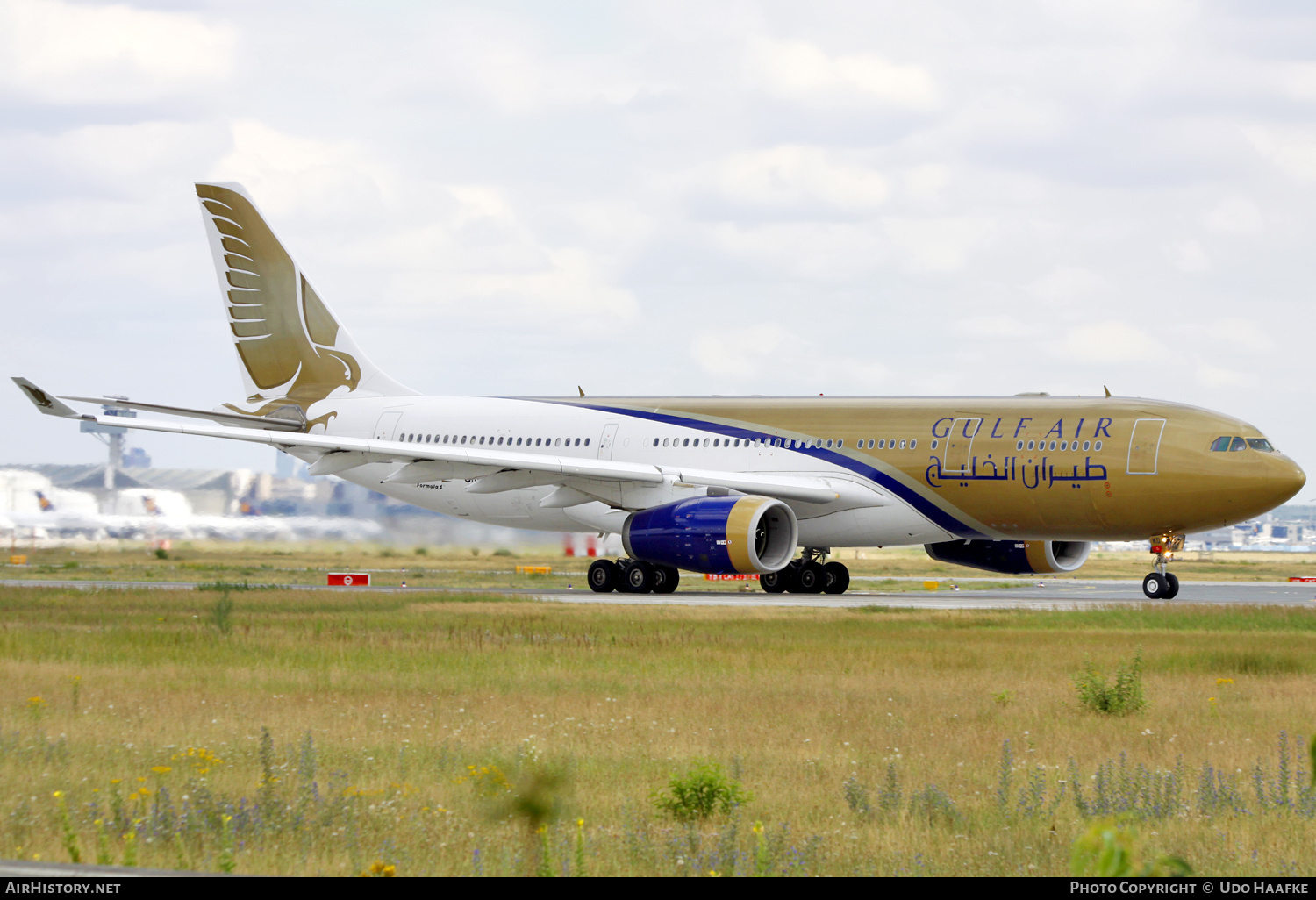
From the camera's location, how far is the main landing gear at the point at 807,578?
3088 centimetres

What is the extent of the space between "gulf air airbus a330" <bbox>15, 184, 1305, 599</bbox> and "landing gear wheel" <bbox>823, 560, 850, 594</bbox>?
40 mm

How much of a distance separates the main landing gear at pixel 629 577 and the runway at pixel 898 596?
0.17m

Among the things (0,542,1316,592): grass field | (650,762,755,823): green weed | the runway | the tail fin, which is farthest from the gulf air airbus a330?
(650,762,755,823): green weed

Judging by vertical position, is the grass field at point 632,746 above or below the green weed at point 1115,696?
below

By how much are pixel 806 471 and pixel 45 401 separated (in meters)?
13.8

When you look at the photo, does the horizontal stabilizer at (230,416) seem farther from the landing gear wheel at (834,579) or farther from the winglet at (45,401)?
the landing gear wheel at (834,579)

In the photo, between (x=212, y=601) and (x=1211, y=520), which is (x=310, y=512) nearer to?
(x=212, y=601)

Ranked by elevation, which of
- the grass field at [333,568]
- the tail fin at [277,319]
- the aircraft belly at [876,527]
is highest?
the tail fin at [277,319]

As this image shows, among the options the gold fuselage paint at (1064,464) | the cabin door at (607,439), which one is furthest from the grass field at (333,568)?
the gold fuselage paint at (1064,464)

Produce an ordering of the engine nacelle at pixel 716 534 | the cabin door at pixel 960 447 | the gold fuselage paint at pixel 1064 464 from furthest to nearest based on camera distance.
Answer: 1. the cabin door at pixel 960 447
2. the engine nacelle at pixel 716 534
3. the gold fuselage paint at pixel 1064 464

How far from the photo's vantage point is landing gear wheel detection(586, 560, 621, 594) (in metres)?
29.9

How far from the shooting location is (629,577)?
29859mm

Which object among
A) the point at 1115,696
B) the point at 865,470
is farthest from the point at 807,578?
the point at 1115,696
